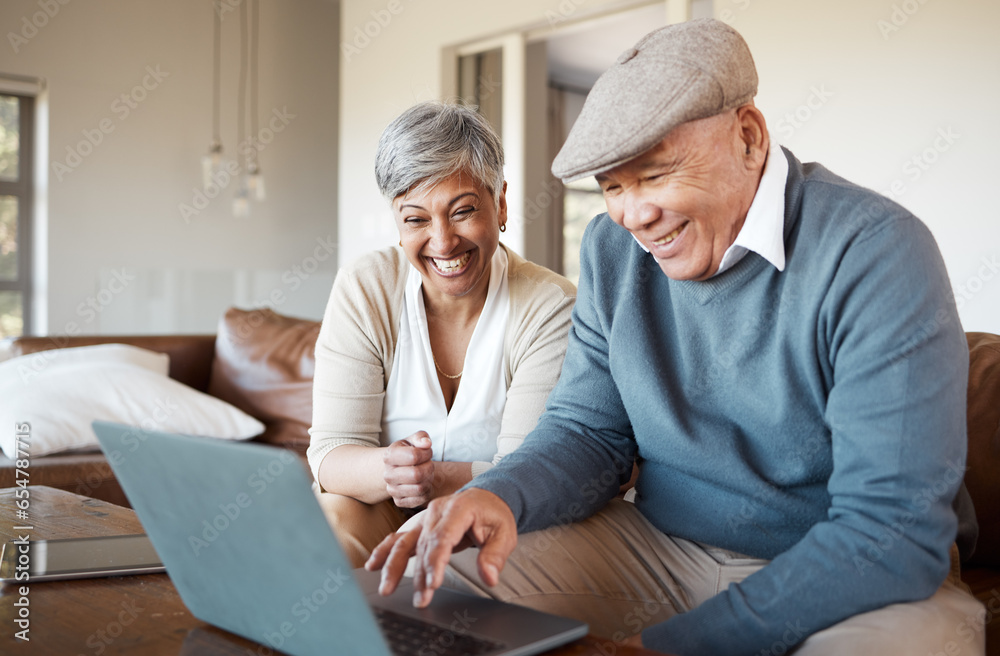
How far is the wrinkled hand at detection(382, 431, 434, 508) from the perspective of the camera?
59.9 inches

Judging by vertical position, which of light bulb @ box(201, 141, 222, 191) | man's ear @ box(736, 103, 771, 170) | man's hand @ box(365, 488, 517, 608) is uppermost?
light bulb @ box(201, 141, 222, 191)

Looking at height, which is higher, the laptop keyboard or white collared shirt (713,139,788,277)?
white collared shirt (713,139,788,277)

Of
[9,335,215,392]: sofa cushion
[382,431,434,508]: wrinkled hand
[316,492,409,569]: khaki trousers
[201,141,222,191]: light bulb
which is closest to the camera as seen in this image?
[382,431,434,508]: wrinkled hand

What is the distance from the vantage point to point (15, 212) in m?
5.67

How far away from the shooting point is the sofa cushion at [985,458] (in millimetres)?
1573

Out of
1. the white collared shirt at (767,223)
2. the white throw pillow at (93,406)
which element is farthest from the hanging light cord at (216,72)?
the white collared shirt at (767,223)

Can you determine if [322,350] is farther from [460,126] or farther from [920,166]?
[920,166]

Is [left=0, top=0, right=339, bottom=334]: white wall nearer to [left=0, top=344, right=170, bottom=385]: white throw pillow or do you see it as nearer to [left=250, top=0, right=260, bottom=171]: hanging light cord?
[left=250, top=0, right=260, bottom=171]: hanging light cord

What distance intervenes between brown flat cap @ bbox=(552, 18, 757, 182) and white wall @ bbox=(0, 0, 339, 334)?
17.7ft

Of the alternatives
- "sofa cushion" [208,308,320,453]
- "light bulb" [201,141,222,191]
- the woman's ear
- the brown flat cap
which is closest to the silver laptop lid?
the brown flat cap

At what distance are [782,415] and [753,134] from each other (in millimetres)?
361

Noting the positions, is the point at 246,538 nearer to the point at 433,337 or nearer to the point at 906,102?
the point at 433,337

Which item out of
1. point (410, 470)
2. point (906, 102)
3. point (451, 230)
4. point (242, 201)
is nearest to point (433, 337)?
point (451, 230)

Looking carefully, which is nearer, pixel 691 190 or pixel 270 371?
pixel 691 190
